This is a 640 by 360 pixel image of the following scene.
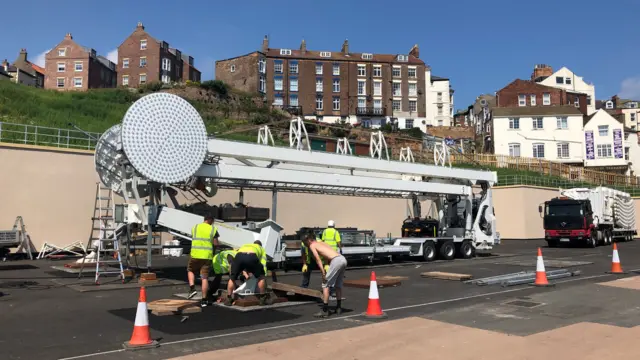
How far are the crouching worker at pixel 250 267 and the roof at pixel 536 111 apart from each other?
56.8 meters

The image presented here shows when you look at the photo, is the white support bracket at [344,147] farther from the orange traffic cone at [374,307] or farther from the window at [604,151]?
the window at [604,151]

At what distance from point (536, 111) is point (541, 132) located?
2563mm

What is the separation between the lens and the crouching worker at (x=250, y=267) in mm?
9648

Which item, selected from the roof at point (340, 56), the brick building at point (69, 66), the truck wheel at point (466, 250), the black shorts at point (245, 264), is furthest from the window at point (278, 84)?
the black shorts at point (245, 264)

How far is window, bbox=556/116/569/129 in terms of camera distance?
195 ft

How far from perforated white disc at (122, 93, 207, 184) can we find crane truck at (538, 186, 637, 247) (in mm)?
22396

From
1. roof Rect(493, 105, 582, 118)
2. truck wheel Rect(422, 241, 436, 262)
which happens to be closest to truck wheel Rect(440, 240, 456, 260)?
truck wheel Rect(422, 241, 436, 262)

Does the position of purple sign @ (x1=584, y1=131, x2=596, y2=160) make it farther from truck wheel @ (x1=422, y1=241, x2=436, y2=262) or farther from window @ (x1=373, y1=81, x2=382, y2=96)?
truck wheel @ (x1=422, y1=241, x2=436, y2=262)

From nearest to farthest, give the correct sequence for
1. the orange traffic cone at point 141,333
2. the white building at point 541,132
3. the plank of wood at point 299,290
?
the orange traffic cone at point 141,333
the plank of wood at point 299,290
the white building at point 541,132

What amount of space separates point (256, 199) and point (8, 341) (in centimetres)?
1933

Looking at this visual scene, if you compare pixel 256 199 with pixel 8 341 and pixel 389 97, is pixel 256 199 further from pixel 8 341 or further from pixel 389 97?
pixel 389 97

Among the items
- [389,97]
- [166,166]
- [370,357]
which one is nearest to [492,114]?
[389,97]

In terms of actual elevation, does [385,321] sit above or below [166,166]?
below

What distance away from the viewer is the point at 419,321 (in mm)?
8211
